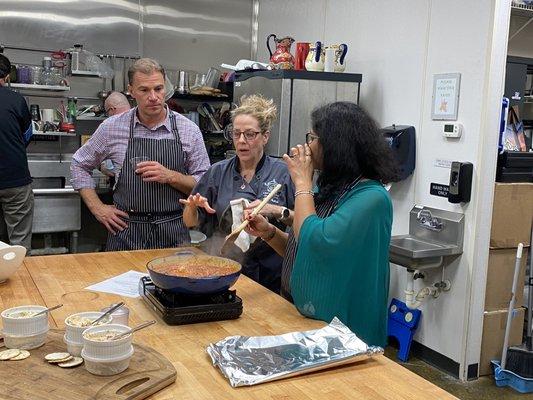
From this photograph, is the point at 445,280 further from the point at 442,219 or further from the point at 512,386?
the point at 512,386

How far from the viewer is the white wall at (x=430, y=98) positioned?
3.39 metres

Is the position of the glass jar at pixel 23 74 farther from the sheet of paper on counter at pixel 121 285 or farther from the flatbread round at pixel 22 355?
the flatbread round at pixel 22 355

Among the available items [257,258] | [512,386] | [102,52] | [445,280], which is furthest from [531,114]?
[102,52]

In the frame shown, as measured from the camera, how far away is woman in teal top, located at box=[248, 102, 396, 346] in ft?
6.16

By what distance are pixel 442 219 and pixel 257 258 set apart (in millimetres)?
1561

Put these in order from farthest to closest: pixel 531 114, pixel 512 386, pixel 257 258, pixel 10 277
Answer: pixel 531 114
pixel 512 386
pixel 257 258
pixel 10 277

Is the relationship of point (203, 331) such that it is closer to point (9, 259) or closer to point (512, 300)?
point (9, 259)

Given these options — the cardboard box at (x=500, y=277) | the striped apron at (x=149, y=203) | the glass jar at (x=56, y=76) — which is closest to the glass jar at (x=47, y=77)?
the glass jar at (x=56, y=76)

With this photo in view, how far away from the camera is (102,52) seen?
18.9 feet

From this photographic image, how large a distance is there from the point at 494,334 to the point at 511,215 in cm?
77

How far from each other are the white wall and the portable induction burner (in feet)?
6.91

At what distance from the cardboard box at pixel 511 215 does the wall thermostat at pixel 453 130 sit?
0.40 meters

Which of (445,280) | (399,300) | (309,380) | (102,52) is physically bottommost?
(399,300)

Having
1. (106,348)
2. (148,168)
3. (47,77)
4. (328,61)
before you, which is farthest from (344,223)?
(47,77)
